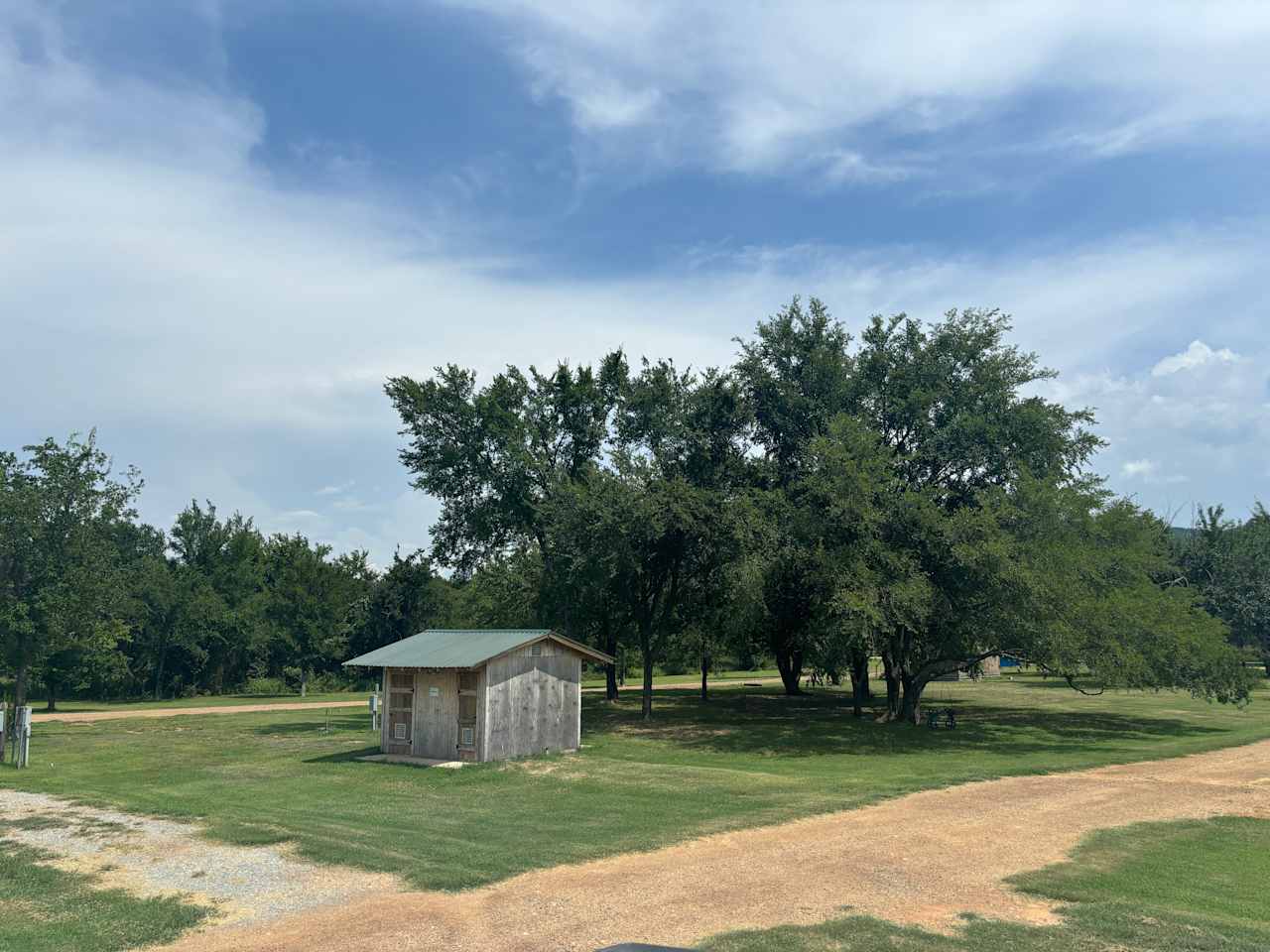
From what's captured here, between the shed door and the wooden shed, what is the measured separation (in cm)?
3

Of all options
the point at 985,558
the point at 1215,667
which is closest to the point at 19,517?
the point at 985,558

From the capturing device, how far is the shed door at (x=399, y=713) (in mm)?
25812

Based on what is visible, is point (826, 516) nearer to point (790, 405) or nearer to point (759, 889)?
point (790, 405)

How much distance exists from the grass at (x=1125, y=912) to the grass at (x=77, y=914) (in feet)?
19.4

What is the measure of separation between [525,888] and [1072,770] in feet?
55.1

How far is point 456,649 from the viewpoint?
85.3 ft

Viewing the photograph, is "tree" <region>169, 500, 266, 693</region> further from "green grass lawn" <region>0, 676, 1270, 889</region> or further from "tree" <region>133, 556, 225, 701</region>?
"green grass lawn" <region>0, 676, 1270, 889</region>

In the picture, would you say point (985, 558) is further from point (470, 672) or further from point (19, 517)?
point (19, 517)

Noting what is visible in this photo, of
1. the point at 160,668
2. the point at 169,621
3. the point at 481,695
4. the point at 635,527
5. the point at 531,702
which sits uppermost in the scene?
the point at 635,527

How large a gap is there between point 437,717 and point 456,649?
1867mm

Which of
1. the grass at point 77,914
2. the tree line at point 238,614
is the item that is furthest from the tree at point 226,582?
the grass at point 77,914

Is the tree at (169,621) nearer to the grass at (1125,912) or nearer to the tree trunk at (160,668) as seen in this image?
the tree trunk at (160,668)

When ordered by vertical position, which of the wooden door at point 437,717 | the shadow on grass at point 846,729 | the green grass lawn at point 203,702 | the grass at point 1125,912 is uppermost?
the wooden door at point 437,717

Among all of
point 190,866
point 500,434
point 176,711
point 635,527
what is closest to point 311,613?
point 176,711
